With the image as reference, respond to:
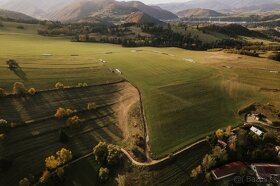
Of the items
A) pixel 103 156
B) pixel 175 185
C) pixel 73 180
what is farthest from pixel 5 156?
pixel 175 185

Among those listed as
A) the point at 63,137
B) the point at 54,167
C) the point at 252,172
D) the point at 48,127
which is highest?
the point at 48,127

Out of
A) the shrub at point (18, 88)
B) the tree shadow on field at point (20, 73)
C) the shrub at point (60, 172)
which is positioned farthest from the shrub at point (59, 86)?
the shrub at point (60, 172)

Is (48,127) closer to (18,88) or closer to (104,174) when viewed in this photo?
(18,88)

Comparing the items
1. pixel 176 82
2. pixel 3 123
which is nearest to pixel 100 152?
pixel 3 123

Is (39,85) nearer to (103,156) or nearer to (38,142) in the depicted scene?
(38,142)

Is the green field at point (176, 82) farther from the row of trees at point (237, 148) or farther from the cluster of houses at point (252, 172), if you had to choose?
the cluster of houses at point (252, 172)

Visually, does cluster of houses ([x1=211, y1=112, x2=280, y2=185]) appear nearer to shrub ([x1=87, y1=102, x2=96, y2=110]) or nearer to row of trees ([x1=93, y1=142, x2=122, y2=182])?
row of trees ([x1=93, y1=142, x2=122, y2=182])

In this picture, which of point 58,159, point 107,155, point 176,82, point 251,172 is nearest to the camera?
point 58,159
